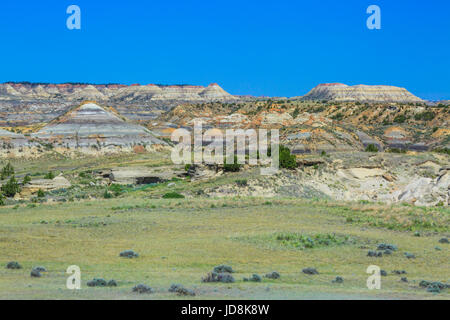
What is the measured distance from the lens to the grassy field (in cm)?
1123

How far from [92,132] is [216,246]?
2946 inches

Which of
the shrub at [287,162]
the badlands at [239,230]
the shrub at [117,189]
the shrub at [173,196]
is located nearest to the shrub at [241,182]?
the badlands at [239,230]

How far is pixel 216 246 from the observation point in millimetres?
18344

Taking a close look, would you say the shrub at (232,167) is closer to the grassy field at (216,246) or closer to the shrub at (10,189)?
the grassy field at (216,246)

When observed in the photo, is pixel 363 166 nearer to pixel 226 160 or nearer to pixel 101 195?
pixel 226 160

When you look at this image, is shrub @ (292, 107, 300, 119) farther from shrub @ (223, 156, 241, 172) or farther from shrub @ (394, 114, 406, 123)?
shrub @ (223, 156, 241, 172)

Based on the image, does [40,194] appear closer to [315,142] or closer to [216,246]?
[216,246]

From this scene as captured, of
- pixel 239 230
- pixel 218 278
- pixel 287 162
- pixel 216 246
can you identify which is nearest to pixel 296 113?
pixel 287 162

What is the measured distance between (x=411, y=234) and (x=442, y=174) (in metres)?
16.4

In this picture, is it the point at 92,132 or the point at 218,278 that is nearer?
the point at 218,278

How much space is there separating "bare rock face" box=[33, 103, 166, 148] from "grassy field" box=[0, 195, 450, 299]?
182 ft
